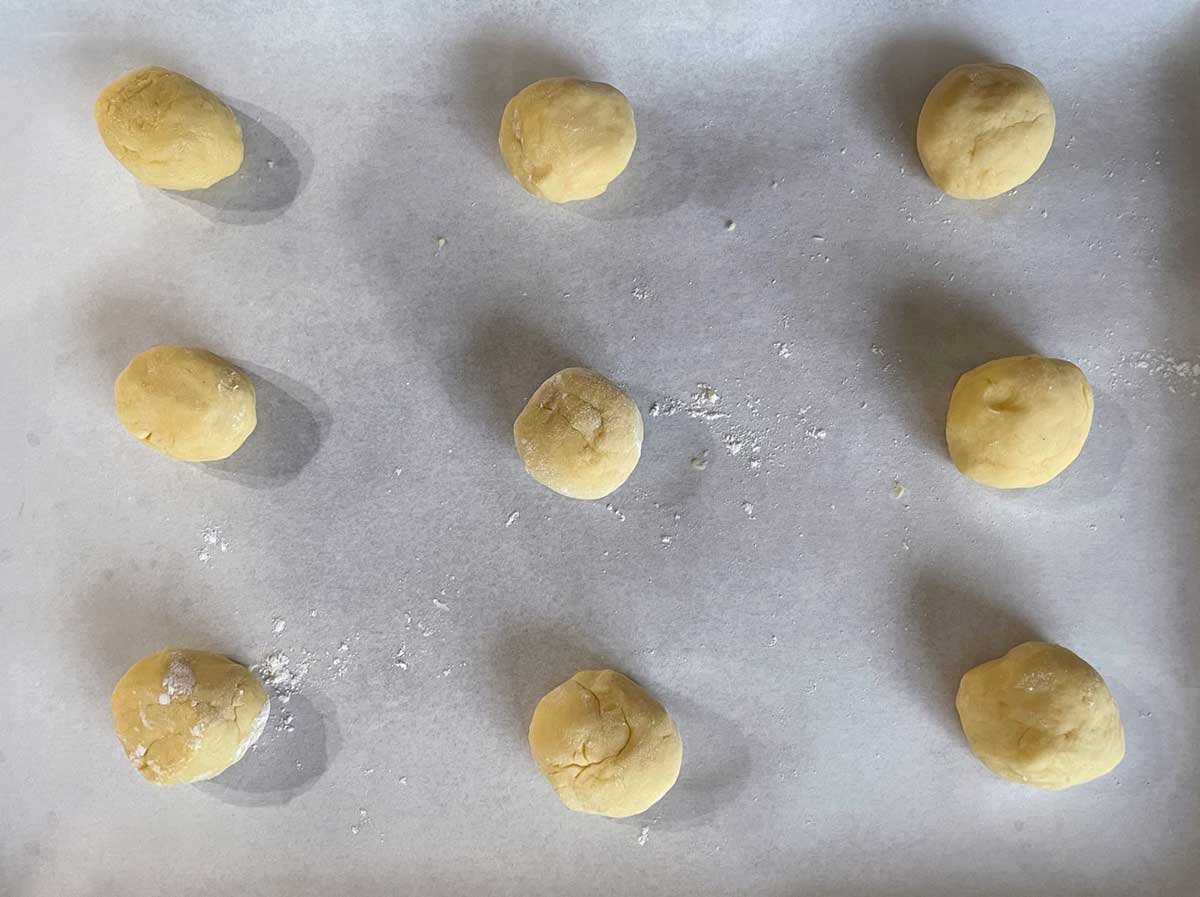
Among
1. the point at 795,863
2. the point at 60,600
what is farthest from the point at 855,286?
the point at 60,600

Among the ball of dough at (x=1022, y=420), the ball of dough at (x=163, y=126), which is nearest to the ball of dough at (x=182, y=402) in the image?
the ball of dough at (x=163, y=126)

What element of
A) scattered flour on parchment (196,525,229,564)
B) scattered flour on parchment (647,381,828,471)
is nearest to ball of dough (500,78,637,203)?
scattered flour on parchment (647,381,828,471)

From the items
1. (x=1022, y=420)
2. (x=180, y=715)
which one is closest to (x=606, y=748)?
(x=180, y=715)

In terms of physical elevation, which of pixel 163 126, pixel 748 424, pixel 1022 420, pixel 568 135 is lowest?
pixel 163 126

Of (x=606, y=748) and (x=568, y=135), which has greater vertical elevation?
(x=568, y=135)

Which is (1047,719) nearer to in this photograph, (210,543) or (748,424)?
(748,424)

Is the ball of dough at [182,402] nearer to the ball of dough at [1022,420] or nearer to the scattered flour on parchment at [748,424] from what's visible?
the scattered flour on parchment at [748,424]

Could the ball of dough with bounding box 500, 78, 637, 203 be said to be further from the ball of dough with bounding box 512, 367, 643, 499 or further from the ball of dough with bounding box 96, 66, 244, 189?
the ball of dough with bounding box 96, 66, 244, 189
